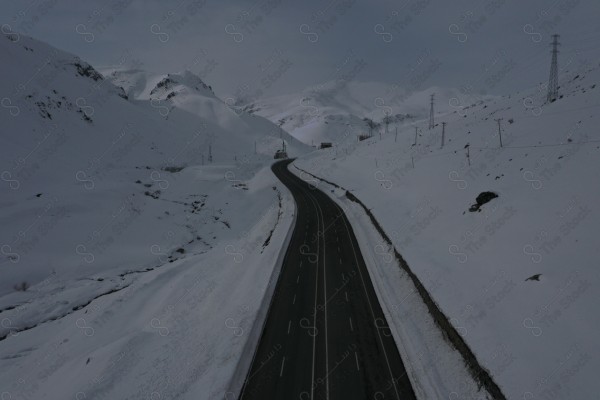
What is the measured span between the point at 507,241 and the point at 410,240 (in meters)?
9.10

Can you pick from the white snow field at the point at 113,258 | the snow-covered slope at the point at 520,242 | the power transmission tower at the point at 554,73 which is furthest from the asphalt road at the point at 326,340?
the power transmission tower at the point at 554,73

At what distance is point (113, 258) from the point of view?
39344mm

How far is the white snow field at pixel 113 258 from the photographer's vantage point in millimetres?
20312

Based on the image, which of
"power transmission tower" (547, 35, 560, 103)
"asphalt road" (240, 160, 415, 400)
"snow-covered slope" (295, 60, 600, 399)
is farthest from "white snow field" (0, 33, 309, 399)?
"power transmission tower" (547, 35, 560, 103)

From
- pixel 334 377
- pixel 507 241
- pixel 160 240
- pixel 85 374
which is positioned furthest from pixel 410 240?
pixel 160 240

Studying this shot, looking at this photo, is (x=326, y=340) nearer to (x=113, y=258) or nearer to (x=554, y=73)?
(x=113, y=258)

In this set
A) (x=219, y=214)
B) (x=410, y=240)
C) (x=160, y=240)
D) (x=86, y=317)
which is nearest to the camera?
(x=86, y=317)

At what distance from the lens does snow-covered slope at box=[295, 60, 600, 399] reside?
49.3 feet

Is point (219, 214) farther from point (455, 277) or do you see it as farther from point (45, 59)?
point (45, 59)

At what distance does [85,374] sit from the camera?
1973 cm

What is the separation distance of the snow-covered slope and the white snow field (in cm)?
1188

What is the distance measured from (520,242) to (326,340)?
1318cm

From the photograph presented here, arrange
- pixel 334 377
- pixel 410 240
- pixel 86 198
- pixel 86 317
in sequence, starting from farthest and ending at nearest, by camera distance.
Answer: pixel 86 198 → pixel 410 240 → pixel 86 317 → pixel 334 377

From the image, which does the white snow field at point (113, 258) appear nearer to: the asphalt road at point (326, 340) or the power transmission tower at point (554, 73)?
the asphalt road at point (326, 340)
